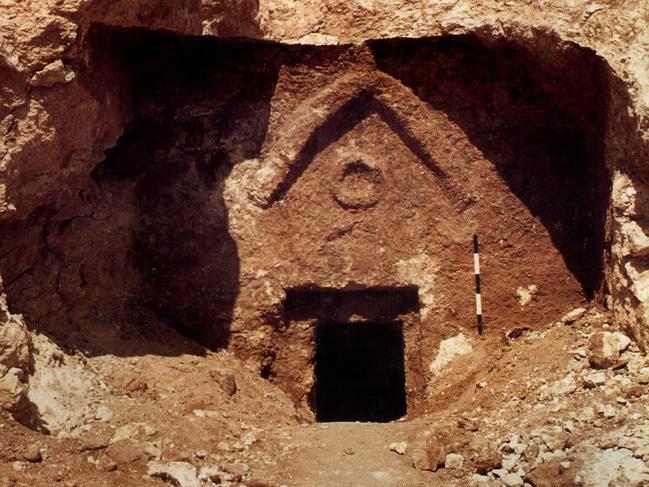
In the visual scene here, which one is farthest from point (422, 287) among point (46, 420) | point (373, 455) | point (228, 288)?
point (46, 420)

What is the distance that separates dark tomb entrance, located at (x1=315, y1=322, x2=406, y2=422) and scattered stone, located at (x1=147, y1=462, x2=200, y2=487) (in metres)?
3.03

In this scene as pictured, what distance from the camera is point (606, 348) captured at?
4586 mm

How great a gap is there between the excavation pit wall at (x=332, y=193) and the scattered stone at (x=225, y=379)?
0.51 m

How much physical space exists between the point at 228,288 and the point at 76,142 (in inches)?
57.6

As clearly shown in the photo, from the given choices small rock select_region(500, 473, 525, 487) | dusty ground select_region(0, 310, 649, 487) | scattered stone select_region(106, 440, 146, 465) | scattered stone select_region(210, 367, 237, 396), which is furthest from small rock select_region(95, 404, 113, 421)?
small rock select_region(500, 473, 525, 487)

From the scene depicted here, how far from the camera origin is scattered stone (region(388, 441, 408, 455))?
14.2 ft

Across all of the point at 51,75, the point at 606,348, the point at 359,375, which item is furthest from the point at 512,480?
the point at 359,375

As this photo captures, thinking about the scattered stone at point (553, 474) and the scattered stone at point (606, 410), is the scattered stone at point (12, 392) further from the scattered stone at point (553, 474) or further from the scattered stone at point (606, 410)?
the scattered stone at point (606, 410)

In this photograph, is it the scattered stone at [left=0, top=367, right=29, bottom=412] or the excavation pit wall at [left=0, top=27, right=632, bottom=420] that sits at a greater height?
the excavation pit wall at [left=0, top=27, right=632, bottom=420]

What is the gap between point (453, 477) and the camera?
13.4 feet

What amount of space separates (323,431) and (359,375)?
2.62 m

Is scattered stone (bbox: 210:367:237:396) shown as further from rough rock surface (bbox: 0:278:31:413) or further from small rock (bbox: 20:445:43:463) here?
small rock (bbox: 20:445:43:463)

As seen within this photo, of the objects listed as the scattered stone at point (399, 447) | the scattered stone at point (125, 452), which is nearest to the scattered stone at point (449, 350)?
the scattered stone at point (399, 447)

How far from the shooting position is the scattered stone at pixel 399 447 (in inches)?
171
